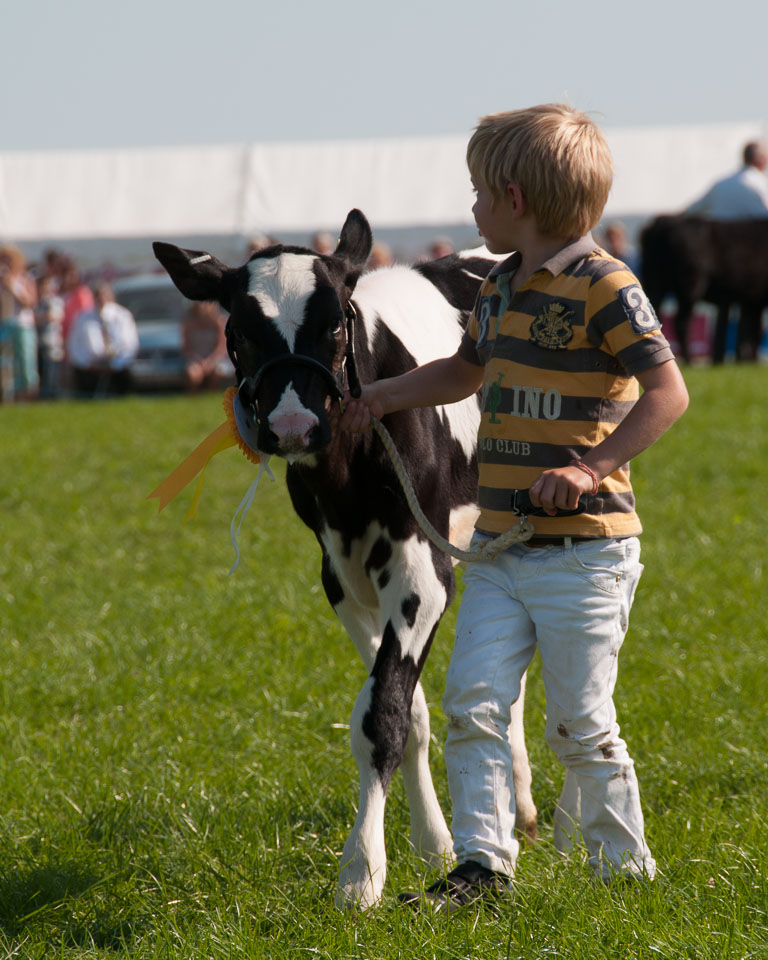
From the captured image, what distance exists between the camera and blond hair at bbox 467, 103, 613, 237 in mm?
2947

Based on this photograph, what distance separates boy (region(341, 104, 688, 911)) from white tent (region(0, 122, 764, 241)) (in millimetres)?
16255

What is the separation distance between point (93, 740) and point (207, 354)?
12.4 m

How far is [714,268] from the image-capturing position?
16641 millimetres

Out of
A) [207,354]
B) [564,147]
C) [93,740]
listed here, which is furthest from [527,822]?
[207,354]

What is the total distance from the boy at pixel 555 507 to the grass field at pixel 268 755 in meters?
0.21

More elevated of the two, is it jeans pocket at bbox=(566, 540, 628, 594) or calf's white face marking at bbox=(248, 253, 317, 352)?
calf's white face marking at bbox=(248, 253, 317, 352)

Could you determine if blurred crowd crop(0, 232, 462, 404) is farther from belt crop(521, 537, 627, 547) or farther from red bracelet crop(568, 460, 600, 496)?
red bracelet crop(568, 460, 600, 496)

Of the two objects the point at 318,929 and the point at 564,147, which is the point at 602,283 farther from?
the point at 318,929

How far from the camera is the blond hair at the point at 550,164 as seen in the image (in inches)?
116

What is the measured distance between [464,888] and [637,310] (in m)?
1.36

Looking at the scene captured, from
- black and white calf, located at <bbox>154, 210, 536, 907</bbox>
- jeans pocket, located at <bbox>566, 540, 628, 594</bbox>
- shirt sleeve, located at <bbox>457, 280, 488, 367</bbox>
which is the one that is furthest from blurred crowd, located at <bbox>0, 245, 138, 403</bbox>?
jeans pocket, located at <bbox>566, 540, 628, 594</bbox>

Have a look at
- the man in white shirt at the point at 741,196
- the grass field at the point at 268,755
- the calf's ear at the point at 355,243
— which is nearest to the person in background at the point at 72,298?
the man in white shirt at the point at 741,196

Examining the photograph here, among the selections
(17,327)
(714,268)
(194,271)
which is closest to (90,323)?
(17,327)

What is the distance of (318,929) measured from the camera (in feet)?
9.61
